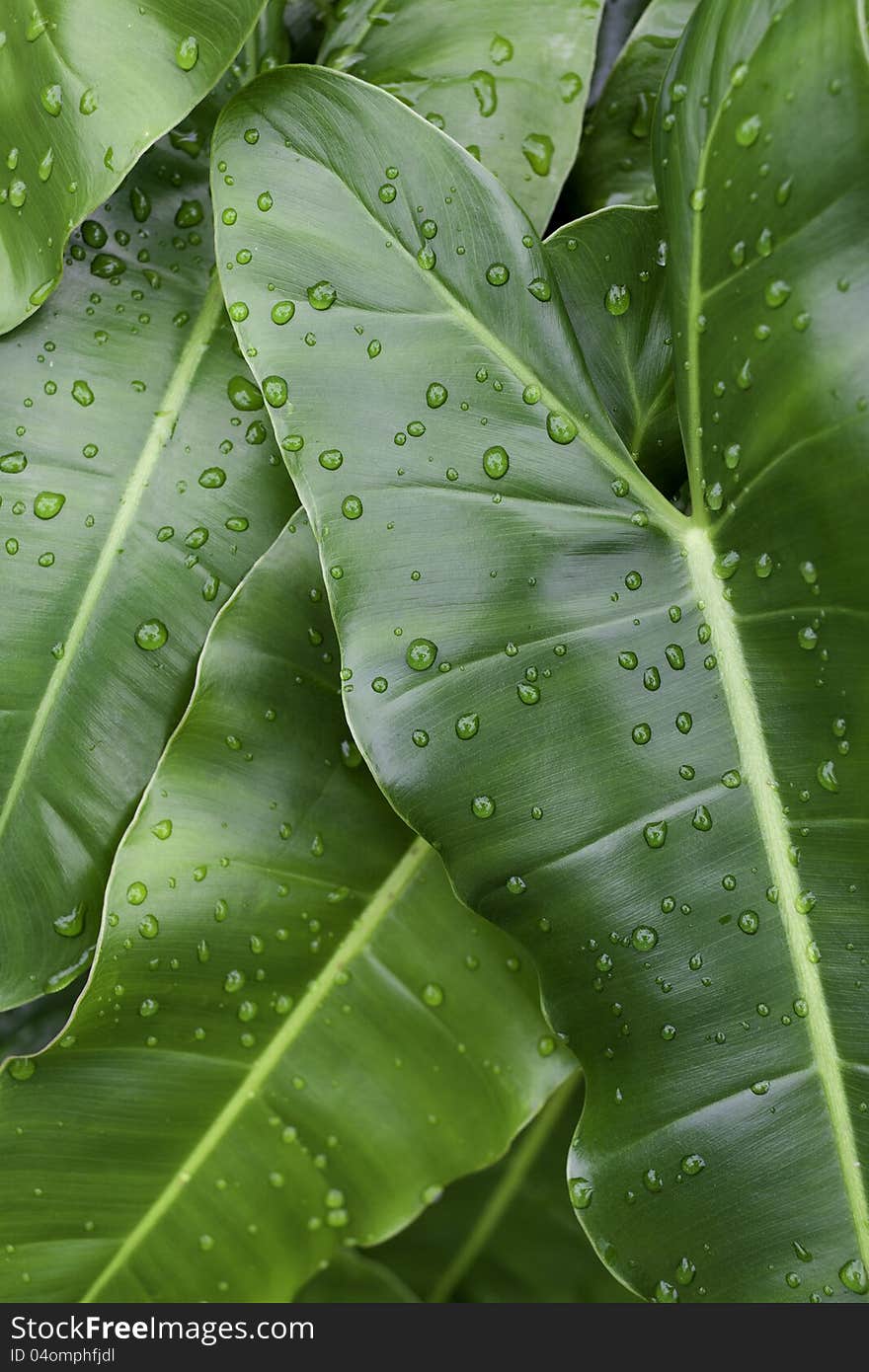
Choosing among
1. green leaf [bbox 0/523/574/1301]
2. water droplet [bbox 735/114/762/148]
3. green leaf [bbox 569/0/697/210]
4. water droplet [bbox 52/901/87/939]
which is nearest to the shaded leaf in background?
green leaf [bbox 569/0/697/210]

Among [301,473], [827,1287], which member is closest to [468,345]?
[301,473]

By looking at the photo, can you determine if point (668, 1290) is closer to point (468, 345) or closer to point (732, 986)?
point (732, 986)

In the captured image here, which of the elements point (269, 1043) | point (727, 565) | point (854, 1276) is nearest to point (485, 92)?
point (727, 565)

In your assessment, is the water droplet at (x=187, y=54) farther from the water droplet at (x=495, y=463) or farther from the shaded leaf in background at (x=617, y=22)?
the shaded leaf in background at (x=617, y=22)

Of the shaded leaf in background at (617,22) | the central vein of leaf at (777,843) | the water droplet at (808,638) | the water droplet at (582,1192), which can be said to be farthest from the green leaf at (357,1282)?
the shaded leaf in background at (617,22)

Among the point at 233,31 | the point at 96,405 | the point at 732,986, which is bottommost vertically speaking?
the point at 732,986

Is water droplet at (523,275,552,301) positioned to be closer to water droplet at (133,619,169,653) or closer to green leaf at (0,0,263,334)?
green leaf at (0,0,263,334)
